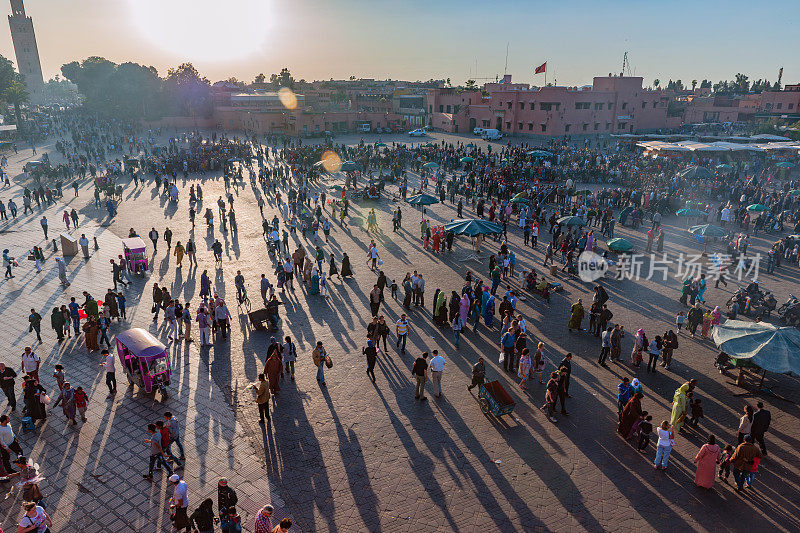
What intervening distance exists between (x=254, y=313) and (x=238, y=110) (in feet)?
212

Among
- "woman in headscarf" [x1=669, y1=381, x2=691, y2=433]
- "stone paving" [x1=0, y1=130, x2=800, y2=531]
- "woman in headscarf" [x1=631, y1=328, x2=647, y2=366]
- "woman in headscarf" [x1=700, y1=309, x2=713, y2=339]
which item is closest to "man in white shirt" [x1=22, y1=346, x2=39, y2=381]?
"stone paving" [x1=0, y1=130, x2=800, y2=531]

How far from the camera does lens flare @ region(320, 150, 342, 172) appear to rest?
38.6 metres

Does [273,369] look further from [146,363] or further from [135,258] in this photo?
[135,258]

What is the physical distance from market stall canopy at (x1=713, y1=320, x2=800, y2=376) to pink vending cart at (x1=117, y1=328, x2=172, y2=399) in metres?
12.8

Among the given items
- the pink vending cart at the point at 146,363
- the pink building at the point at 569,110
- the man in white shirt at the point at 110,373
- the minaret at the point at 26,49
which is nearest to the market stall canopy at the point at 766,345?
the pink vending cart at the point at 146,363

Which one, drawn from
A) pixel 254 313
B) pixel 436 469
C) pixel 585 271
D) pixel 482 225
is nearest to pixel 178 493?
pixel 436 469

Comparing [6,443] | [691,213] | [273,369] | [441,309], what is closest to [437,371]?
[441,309]

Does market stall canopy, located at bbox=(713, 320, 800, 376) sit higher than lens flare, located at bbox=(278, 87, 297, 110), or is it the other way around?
lens flare, located at bbox=(278, 87, 297, 110)

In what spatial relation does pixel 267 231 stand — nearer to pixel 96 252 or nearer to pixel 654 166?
pixel 96 252

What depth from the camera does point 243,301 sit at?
1598cm

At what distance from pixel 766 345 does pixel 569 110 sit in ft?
178

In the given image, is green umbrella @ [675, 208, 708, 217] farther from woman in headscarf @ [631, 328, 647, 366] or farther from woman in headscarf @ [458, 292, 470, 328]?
woman in headscarf @ [458, 292, 470, 328]

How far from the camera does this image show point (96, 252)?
20953 mm

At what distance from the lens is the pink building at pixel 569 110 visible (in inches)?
2280
